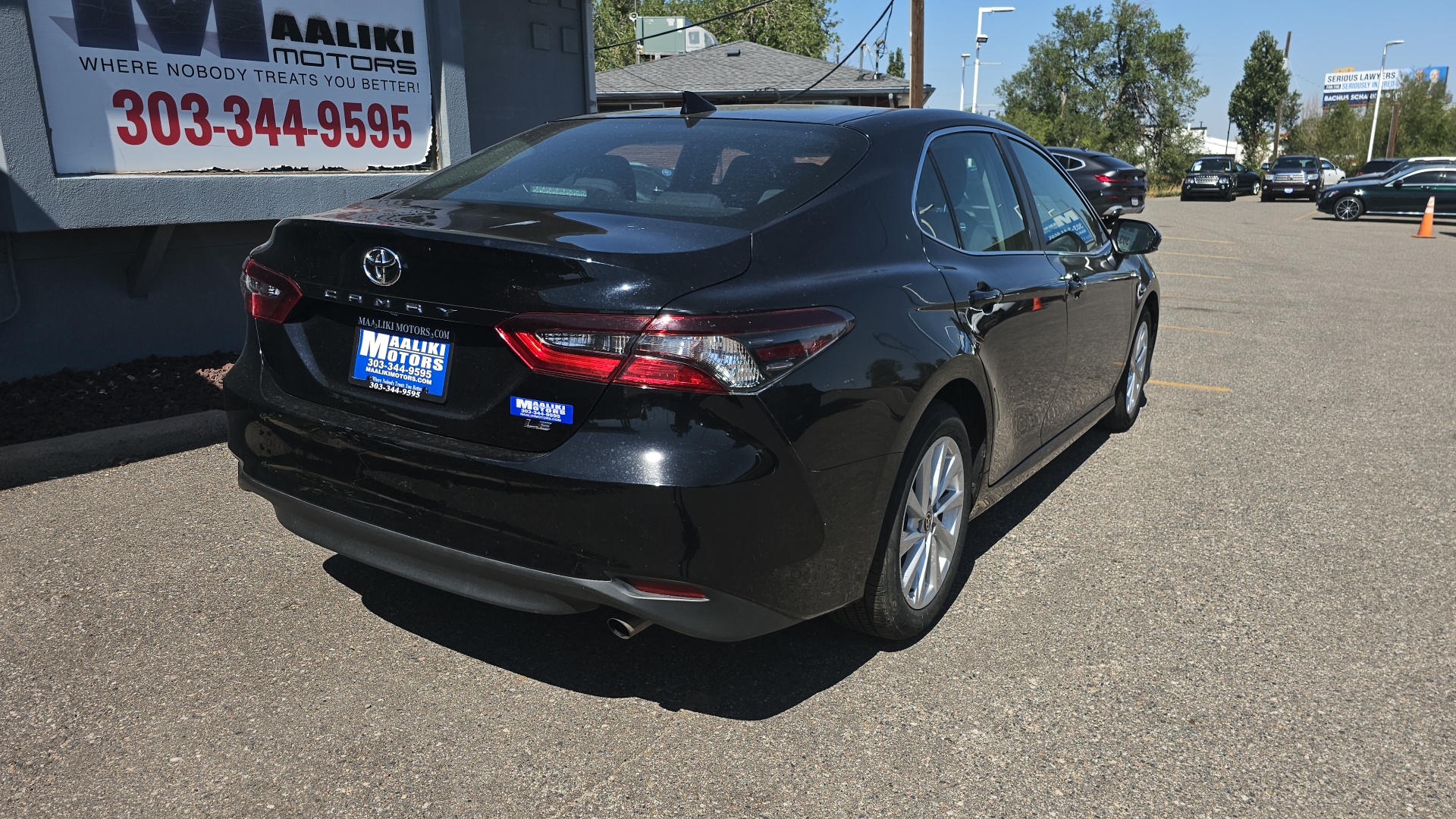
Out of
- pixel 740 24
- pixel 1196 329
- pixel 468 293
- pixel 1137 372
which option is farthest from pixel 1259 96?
pixel 468 293

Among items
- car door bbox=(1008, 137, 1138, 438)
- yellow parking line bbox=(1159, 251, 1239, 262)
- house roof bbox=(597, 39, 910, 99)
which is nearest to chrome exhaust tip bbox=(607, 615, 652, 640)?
car door bbox=(1008, 137, 1138, 438)

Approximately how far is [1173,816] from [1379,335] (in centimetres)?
892

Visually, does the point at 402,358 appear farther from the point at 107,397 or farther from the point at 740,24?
the point at 740,24

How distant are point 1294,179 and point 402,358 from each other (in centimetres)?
4579

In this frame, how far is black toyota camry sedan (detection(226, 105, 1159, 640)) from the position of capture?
2574 millimetres

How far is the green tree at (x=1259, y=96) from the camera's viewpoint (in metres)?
79.1

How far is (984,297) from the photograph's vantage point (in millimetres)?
3652

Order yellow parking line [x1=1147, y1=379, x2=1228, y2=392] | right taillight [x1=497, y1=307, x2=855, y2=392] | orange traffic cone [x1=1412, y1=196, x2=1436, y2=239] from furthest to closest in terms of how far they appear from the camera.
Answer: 1. orange traffic cone [x1=1412, y1=196, x2=1436, y2=239]
2. yellow parking line [x1=1147, y1=379, x2=1228, y2=392]
3. right taillight [x1=497, y1=307, x2=855, y2=392]

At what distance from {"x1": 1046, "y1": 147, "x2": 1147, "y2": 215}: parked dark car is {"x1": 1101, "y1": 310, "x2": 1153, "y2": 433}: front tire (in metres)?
14.9

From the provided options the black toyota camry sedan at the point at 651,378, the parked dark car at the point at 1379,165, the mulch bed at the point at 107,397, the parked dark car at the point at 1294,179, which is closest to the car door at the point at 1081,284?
the black toyota camry sedan at the point at 651,378

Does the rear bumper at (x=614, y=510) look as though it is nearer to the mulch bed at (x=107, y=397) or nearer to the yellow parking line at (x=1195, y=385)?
the mulch bed at (x=107, y=397)

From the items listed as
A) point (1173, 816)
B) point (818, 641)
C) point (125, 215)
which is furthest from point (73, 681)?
point (125, 215)

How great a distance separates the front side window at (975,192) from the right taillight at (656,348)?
113 centimetres

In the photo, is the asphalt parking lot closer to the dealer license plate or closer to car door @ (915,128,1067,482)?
car door @ (915,128,1067,482)
